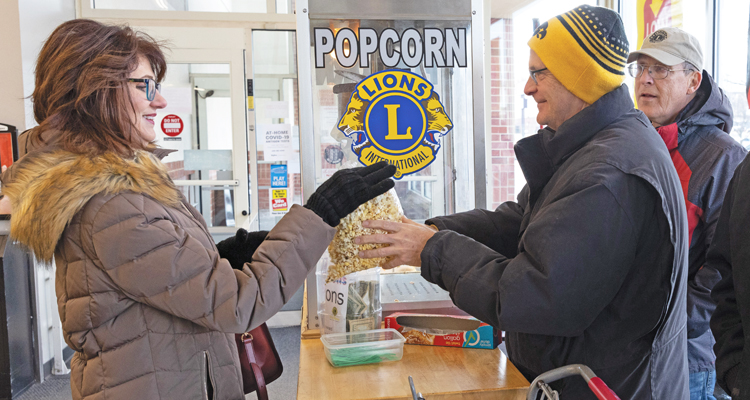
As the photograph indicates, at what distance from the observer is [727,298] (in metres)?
1.16

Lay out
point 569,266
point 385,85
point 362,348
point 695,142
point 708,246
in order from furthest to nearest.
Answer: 1. point 695,142
2. point 708,246
3. point 385,85
4. point 362,348
5. point 569,266

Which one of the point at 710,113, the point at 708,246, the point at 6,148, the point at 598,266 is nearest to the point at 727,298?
the point at 598,266

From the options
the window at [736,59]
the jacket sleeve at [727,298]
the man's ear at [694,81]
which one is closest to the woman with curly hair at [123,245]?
the jacket sleeve at [727,298]

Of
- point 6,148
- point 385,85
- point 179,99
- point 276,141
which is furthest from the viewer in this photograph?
point 276,141

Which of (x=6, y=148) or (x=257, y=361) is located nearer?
(x=257, y=361)

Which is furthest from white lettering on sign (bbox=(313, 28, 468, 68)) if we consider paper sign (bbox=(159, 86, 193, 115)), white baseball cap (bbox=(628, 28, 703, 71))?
paper sign (bbox=(159, 86, 193, 115))

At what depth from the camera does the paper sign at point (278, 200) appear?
4328mm

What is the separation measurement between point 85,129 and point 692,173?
1.90m

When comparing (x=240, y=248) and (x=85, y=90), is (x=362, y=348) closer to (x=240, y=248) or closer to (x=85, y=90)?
(x=240, y=248)

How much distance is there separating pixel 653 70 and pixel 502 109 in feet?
10.8

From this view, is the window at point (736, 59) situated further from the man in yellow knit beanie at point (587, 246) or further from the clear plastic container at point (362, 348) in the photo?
the clear plastic container at point (362, 348)

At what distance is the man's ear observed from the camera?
79.8 inches

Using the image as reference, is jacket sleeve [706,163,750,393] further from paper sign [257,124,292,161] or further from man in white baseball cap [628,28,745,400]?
paper sign [257,124,292,161]

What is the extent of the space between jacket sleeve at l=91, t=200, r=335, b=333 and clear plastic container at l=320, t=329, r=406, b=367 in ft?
0.89
